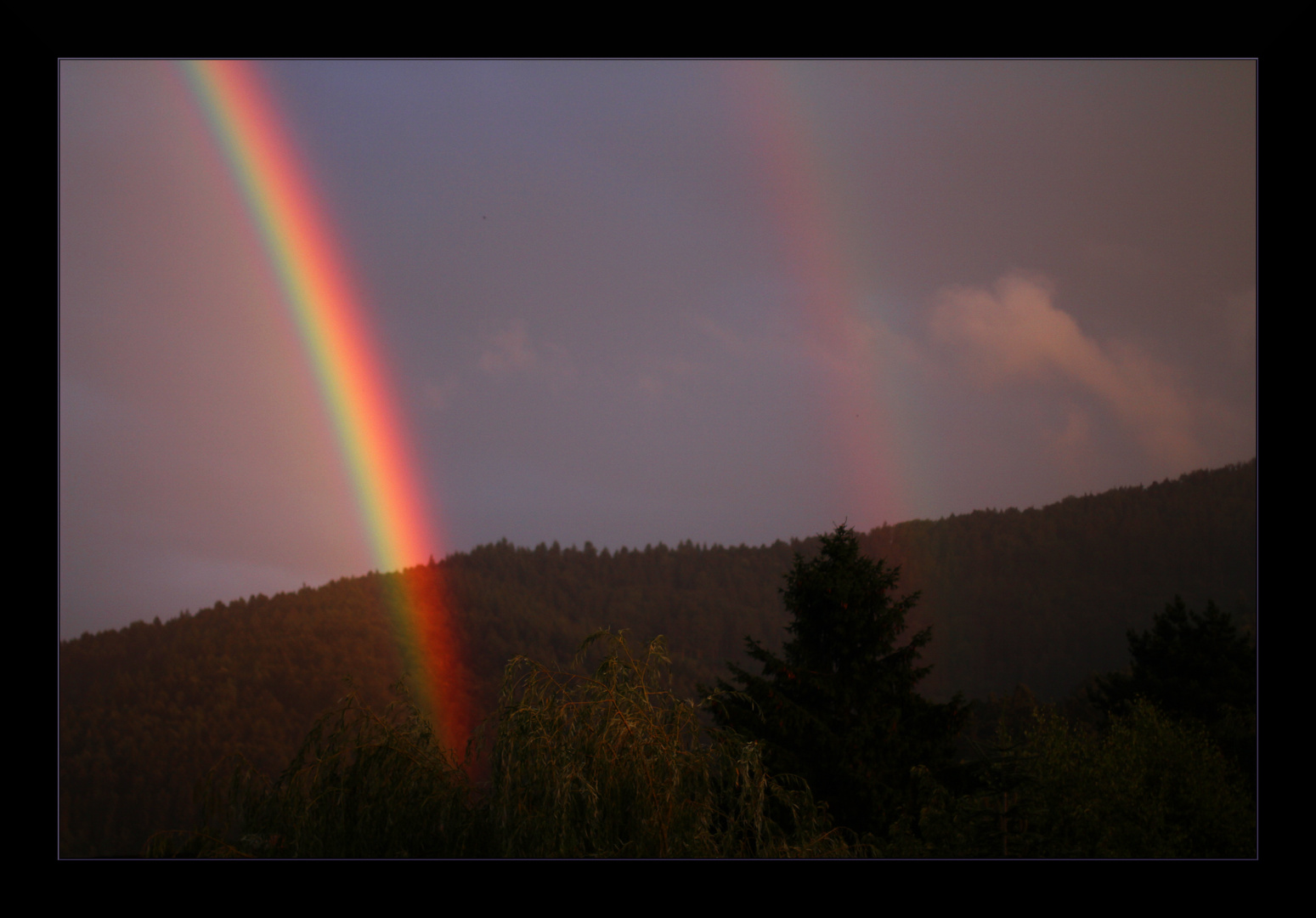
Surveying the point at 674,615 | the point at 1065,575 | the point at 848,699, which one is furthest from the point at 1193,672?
the point at 674,615

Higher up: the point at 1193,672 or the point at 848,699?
the point at 848,699

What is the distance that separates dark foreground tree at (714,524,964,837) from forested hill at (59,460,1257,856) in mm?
30453

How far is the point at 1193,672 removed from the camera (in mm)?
33219

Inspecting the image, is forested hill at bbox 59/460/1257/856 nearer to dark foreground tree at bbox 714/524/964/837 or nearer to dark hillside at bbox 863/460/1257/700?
dark hillside at bbox 863/460/1257/700

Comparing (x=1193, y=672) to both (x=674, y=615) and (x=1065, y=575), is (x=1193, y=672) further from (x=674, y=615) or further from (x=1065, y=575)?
(x=674, y=615)

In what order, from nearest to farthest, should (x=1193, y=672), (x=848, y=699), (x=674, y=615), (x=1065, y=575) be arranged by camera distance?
(x=848, y=699), (x=1193, y=672), (x=674, y=615), (x=1065, y=575)

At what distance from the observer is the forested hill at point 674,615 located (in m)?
53.7

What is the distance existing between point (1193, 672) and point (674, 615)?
32106mm

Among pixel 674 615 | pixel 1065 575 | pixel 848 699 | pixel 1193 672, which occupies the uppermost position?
pixel 1065 575

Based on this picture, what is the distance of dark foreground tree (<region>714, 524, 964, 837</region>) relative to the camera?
19938 millimetres

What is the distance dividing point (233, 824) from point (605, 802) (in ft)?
10.2

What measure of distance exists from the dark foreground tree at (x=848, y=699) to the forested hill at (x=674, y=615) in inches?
A: 1199

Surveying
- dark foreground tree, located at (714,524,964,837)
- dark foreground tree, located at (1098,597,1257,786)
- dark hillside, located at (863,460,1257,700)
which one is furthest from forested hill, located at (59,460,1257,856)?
dark foreground tree, located at (714,524,964,837)
